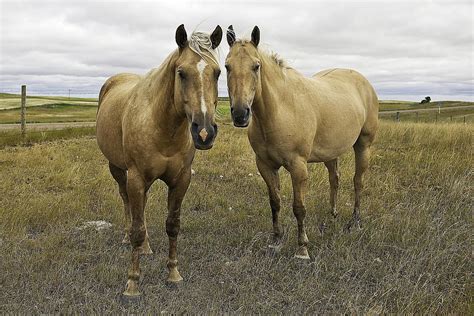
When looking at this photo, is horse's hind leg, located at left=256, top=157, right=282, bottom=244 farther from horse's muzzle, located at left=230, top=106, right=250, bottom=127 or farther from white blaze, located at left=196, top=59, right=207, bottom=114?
white blaze, located at left=196, top=59, right=207, bottom=114

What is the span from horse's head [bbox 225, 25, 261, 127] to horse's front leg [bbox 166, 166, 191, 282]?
2.44ft

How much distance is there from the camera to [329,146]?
5.16 m

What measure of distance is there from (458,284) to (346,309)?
1.18 meters

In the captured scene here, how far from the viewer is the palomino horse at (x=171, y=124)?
2893 millimetres

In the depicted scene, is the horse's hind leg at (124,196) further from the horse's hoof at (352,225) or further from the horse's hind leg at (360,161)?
the horse's hind leg at (360,161)

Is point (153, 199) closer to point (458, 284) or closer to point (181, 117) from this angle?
point (181, 117)

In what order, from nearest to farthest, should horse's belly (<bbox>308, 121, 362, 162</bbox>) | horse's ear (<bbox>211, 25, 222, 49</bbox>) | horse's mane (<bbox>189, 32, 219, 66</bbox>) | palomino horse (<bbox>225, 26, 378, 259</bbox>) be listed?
horse's mane (<bbox>189, 32, 219, 66</bbox>) < horse's ear (<bbox>211, 25, 222, 49</bbox>) < palomino horse (<bbox>225, 26, 378, 259</bbox>) < horse's belly (<bbox>308, 121, 362, 162</bbox>)

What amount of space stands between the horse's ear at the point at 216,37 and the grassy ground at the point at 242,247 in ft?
7.23

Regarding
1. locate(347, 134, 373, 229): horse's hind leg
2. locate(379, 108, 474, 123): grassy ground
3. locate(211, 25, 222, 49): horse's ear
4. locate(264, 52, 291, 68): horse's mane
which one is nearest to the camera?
locate(211, 25, 222, 49): horse's ear

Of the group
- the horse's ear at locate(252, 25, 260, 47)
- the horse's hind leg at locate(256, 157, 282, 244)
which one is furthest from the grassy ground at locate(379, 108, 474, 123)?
the horse's ear at locate(252, 25, 260, 47)

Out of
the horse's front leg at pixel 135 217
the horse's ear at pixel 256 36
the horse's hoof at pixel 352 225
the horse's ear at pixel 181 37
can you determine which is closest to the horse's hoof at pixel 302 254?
the horse's hoof at pixel 352 225

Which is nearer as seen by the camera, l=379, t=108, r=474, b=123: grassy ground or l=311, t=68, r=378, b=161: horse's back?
l=311, t=68, r=378, b=161: horse's back

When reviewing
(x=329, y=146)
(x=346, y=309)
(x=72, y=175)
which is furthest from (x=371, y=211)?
(x=72, y=175)

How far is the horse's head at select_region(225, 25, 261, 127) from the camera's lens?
3719mm
